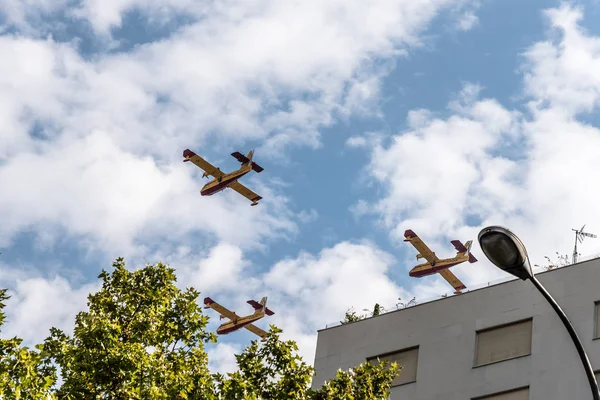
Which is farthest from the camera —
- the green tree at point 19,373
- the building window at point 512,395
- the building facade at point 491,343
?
the building window at point 512,395

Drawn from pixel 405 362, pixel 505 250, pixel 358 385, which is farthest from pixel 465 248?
pixel 505 250

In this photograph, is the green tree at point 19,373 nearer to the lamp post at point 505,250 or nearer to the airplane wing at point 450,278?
the lamp post at point 505,250

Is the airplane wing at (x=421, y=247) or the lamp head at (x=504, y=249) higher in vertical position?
the airplane wing at (x=421, y=247)

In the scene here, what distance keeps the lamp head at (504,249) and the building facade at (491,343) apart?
15709 millimetres

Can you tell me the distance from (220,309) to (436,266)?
67.2 feet

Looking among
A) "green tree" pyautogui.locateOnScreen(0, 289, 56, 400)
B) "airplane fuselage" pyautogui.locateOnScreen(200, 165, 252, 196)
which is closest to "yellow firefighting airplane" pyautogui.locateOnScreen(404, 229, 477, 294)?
"airplane fuselage" pyautogui.locateOnScreen(200, 165, 252, 196)

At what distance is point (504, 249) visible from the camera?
469 inches

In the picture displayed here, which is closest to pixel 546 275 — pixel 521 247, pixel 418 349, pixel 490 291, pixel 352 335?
pixel 490 291

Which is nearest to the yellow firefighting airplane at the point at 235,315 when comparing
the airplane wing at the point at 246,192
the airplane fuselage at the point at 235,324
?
the airplane fuselage at the point at 235,324

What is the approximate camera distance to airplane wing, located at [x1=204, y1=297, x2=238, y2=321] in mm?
84000

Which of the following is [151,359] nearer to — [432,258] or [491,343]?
[491,343]

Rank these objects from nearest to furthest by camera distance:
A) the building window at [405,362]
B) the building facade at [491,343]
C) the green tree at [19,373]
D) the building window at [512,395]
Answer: the green tree at [19,373]
the building facade at [491,343]
the building window at [512,395]
the building window at [405,362]

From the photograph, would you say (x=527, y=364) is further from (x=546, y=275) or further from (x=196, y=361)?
(x=196, y=361)

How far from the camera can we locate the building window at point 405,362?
30.3m
